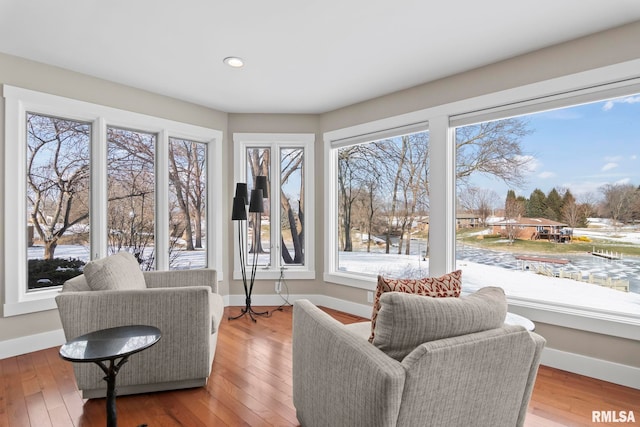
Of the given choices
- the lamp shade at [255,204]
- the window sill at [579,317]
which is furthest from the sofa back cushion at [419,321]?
the lamp shade at [255,204]

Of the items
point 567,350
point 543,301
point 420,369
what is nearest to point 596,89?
point 543,301

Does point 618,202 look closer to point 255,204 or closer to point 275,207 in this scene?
point 255,204

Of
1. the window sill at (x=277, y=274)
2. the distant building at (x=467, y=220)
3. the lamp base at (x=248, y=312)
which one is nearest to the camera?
the distant building at (x=467, y=220)

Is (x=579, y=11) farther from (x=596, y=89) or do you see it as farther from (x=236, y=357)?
(x=236, y=357)

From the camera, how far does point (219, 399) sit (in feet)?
7.03

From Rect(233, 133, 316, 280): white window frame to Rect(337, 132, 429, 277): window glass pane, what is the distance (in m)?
0.39

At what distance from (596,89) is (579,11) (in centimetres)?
61

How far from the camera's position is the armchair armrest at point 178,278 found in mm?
2942

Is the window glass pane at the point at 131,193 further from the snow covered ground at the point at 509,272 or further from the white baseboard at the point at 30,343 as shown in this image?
the white baseboard at the point at 30,343

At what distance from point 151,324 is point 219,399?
2.13 ft

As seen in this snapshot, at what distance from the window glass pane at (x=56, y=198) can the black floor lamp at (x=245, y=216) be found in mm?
1491

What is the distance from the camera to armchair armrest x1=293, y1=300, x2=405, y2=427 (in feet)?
3.74

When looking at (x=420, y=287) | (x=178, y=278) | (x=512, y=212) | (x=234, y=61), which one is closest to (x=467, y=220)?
(x=512, y=212)

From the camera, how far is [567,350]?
2.62 m
